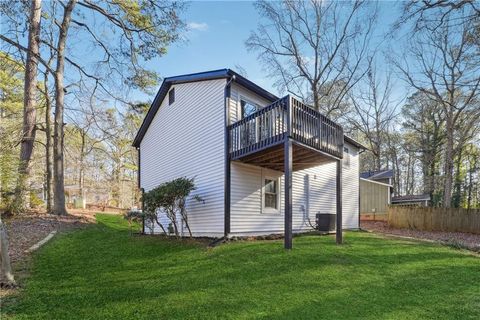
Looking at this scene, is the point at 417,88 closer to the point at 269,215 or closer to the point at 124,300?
the point at 269,215

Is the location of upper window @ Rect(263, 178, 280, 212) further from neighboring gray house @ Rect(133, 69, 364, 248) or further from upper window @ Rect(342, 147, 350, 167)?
upper window @ Rect(342, 147, 350, 167)

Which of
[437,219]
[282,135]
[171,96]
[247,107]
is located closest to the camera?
[282,135]

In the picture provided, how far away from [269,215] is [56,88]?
11.7 m

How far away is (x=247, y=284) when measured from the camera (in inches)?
232

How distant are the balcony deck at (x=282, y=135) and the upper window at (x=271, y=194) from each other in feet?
3.21

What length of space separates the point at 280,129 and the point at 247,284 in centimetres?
452

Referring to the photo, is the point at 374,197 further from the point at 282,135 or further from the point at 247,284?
the point at 247,284

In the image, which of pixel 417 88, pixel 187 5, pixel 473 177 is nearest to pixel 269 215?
pixel 187 5

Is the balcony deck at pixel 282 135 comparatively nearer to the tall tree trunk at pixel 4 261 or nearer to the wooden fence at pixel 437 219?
the tall tree trunk at pixel 4 261

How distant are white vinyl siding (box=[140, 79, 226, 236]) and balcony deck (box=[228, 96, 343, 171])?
860 mm

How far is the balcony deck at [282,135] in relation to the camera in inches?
351

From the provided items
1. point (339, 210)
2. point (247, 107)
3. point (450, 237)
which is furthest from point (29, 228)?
point (450, 237)

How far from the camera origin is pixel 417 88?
2258 cm

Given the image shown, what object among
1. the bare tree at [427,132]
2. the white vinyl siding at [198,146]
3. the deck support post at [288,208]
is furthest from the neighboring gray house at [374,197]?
the deck support post at [288,208]
